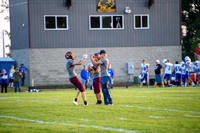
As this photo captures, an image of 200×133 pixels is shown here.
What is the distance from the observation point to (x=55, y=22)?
3250 cm

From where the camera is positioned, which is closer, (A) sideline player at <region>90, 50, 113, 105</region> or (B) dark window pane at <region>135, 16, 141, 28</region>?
(A) sideline player at <region>90, 50, 113, 105</region>

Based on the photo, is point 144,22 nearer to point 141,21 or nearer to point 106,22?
point 141,21

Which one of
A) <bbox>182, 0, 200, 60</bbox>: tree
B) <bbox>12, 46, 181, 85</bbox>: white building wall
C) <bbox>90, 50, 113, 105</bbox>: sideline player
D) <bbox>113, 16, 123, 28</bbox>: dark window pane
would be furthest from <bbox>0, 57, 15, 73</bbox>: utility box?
<bbox>182, 0, 200, 60</bbox>: tree

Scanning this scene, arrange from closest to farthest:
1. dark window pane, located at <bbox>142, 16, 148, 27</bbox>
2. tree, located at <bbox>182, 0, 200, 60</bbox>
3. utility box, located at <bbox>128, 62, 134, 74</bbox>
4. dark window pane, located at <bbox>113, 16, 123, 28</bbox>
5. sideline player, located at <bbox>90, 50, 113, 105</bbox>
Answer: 1. sideline player, located at <bbox>90, 50, 113, 105</bbox>
2. dark window pane, located at <bbox>113, 16, 123, 28</bbox>
3. utility box, located at <bbox>128, 62, 134, 74</bbox>
4. dark window pane, located at <bbox>142, 16, 148, 27</bbox>
5. tree, located at <bbox>182, 0, 200, 60</bbox>

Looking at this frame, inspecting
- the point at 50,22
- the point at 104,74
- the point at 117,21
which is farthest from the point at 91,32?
the point at 104,74

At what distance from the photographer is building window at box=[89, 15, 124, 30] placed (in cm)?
3334

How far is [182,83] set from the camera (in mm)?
29469

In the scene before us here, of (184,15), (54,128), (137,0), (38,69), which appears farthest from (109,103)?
(184,15)

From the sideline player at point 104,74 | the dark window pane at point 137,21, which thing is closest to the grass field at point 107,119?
the sideline player at point 104,74

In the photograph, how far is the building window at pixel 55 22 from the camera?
3238 cm

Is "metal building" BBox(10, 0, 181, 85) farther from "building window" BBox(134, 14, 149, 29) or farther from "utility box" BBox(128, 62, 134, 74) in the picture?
"utility box" BBox(128, 62, 134, 74)

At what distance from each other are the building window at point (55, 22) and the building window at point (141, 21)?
6392 millimetres

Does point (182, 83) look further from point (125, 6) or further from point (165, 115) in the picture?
point (165, 115)

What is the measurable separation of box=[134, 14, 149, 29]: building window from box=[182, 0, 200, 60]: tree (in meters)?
14.5
